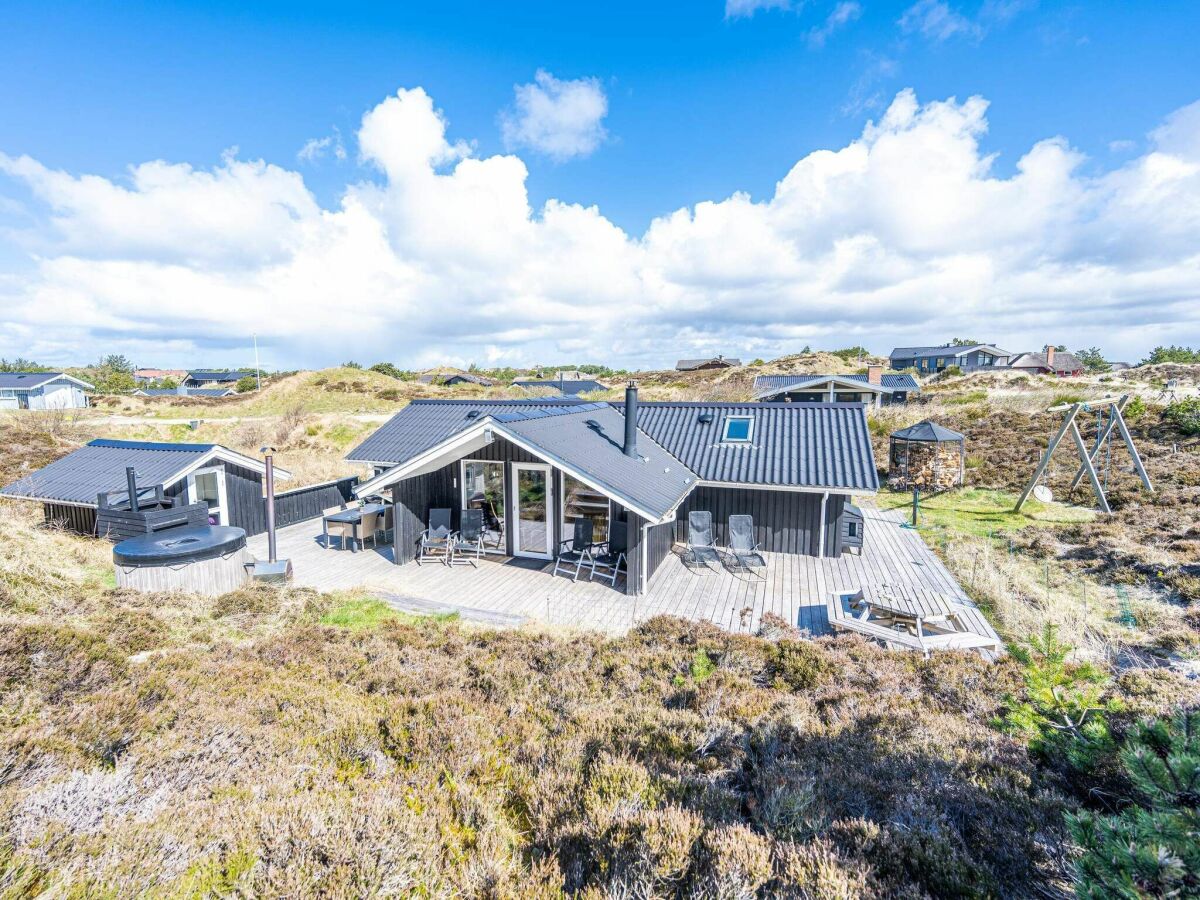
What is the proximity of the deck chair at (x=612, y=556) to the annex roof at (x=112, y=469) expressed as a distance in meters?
9.11

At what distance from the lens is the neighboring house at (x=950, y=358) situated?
65.2 metres

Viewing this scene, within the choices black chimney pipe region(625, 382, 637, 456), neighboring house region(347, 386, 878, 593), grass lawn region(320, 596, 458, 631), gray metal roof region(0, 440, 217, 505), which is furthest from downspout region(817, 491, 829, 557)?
gray metal roof region(0, 440, 217, 505)

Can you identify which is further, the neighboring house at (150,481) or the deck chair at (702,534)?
the neighboring house at (150,481)

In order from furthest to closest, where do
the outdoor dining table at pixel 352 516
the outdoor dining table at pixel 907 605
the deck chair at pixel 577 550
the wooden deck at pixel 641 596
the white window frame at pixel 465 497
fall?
the outdoor dining table at pixel 352 516 < the white window frame at pixel 465 497 < the deck chair at pixel 577 550 < the wooden deck at pixel 641 596 < the outdoor dining table at pixel 907 605

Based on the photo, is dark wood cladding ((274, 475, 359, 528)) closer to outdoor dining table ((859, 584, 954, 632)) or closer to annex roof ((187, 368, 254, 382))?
outdoor dining table ((859, 584, 954, 632))

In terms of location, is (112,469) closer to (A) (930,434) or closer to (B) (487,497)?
(B) (487,497)

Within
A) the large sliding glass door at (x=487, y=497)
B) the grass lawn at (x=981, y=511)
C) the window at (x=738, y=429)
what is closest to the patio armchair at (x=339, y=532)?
the large sliding glass door at (x=487, y=497)

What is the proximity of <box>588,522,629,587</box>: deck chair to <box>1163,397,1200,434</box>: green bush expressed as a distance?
24.5 metres

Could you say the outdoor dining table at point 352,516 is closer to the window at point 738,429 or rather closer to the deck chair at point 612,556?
the deck chair at point 612,556

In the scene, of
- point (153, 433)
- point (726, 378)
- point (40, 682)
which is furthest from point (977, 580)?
point (726, 378)

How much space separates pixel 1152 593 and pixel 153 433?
4118 cm

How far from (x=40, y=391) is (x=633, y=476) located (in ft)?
212

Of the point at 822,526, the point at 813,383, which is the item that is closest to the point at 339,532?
the point at 822,526

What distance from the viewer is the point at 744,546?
424 inches
